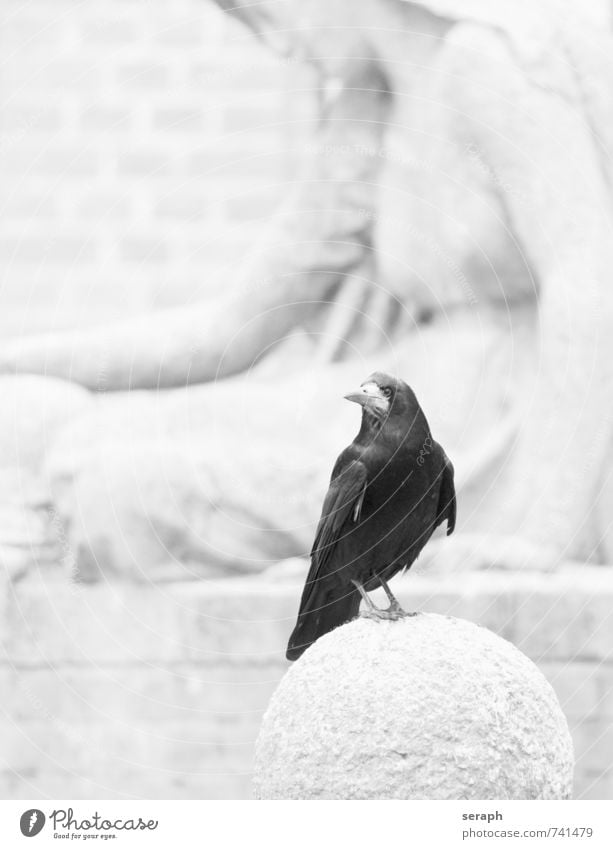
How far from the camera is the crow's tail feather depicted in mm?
3600

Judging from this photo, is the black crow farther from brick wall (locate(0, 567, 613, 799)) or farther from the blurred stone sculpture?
the blurred stone sculpture

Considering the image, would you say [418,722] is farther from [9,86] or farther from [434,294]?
[9,86]

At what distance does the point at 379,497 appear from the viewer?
10.9 feet

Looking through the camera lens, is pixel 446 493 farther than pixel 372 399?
Yes

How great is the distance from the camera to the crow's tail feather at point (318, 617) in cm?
360

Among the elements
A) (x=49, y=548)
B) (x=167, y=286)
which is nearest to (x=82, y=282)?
(x=167, y=286)

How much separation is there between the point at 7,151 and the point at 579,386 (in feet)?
10.3

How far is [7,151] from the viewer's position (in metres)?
→ 5.82

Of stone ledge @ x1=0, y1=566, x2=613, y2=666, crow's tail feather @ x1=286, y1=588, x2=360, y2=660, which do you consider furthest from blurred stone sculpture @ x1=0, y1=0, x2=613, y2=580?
crow's tail feather @ x1=286, y1=588, x2=360, y2=660
